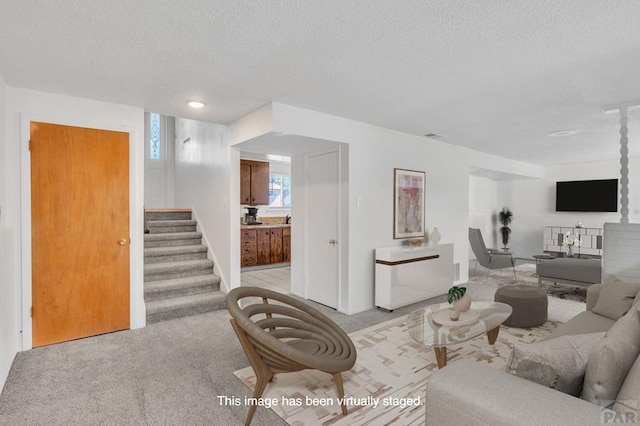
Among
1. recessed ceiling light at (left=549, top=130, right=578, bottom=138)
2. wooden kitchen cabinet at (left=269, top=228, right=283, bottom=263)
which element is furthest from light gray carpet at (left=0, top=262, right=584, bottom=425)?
recessed ceiling light at (left=549, top=130, right=578, bottom=138)

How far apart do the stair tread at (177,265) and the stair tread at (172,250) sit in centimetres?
15

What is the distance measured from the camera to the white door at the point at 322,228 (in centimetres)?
435

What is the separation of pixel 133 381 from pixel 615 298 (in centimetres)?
386

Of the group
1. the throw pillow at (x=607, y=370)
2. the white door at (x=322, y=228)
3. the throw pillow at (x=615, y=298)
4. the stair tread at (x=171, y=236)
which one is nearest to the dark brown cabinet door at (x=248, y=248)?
the stair tread at (x=171, y=236)

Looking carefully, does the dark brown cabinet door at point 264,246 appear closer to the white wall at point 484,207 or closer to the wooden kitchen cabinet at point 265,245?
the wooden kitchen cabinet at point 265,245

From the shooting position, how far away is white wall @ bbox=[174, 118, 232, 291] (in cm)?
448

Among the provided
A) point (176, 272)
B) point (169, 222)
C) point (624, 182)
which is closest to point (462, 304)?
point (624, 182)

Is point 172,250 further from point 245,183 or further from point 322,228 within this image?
point 245,183

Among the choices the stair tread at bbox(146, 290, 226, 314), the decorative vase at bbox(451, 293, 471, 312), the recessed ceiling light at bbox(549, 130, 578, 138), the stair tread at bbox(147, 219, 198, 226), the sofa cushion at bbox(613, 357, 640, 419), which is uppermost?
the recessed ceiling light at bbox(549, 130, 578, 138)

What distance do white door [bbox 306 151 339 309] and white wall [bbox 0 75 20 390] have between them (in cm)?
310

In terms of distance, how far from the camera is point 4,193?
2.80 meters

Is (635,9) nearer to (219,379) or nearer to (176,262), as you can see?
(219,379)

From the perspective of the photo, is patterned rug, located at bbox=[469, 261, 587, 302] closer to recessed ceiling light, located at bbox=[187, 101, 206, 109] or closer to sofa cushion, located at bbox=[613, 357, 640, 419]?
sofa cushion, located at bbox=[613, 357, 640, 419]

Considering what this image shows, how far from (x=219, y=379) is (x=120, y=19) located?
2438mm
